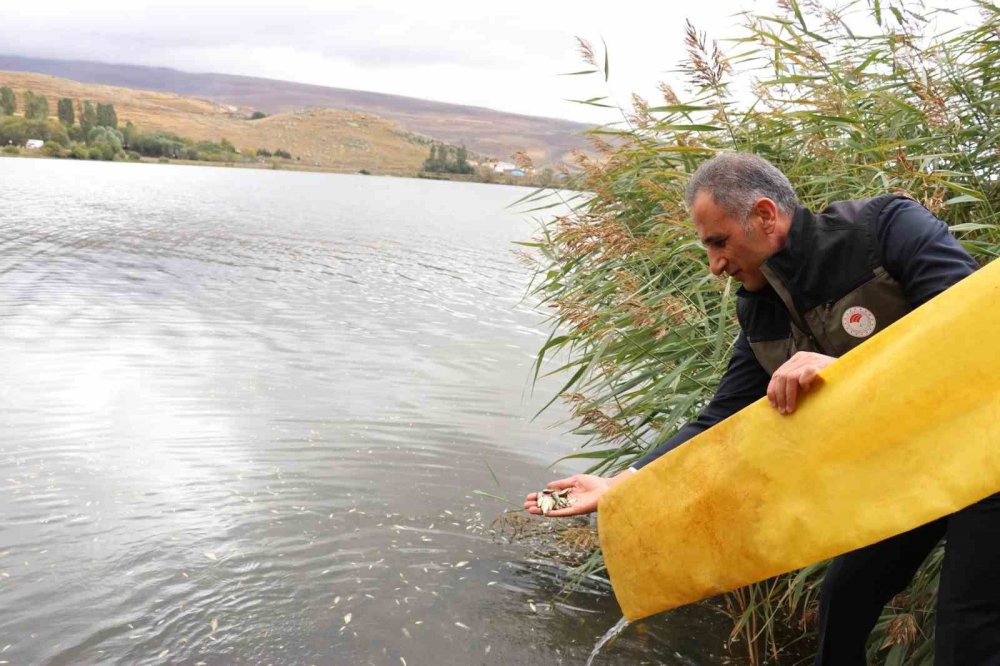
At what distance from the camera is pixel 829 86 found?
5.00m

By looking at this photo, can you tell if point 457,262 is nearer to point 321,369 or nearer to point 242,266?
point 242,266

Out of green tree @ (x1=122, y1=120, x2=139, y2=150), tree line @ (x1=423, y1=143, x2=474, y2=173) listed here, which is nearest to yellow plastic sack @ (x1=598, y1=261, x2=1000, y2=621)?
tree line @ (x1=423, y1=143, x2=474, y2=173)

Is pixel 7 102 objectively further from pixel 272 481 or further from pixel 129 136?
pixel 272 481

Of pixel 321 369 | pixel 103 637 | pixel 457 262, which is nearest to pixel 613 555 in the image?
pixel 103 637

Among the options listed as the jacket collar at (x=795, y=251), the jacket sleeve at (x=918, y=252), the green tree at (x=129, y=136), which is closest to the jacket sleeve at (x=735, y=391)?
the jacket collar at (x=795, y=251)

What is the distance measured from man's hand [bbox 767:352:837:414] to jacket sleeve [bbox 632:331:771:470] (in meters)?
0.47

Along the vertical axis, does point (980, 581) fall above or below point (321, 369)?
above

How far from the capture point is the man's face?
9.33 feet

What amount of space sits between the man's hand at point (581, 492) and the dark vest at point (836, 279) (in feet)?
2.83

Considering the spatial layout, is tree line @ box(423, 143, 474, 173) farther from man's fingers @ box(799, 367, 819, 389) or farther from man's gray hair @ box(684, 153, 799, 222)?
man's fingers @ box(799, 367, 819, 389)

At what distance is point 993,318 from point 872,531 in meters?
0.67

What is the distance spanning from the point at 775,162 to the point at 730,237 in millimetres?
2524

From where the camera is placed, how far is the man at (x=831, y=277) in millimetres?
2631

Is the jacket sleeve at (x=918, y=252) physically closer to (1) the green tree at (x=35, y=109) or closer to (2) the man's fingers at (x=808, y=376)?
(2) the man's fingers at (x=808, y=376)
